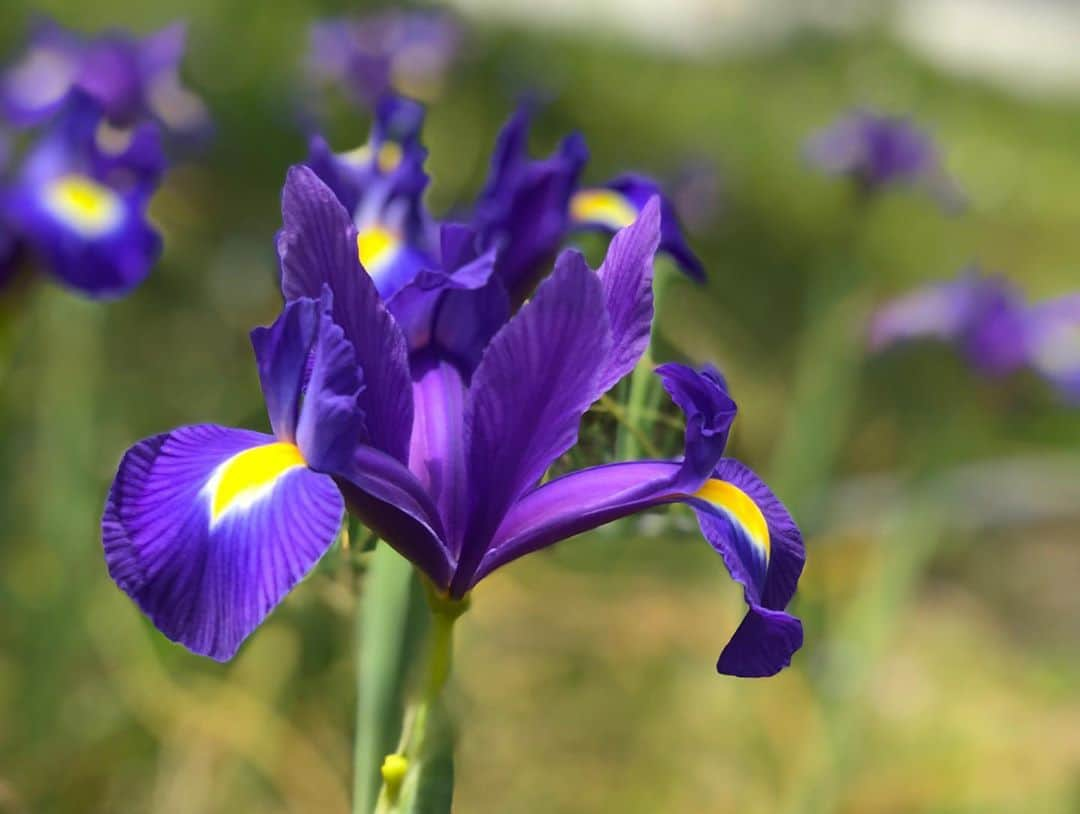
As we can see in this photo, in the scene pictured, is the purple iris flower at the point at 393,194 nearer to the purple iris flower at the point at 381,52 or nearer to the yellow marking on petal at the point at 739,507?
the yellow marking on petal at the point at 739,507

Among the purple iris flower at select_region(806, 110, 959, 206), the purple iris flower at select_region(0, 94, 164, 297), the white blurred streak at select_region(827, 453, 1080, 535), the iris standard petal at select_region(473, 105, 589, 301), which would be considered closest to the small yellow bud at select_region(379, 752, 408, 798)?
the iris standard petal at select_region(473, 105, 589, 301)

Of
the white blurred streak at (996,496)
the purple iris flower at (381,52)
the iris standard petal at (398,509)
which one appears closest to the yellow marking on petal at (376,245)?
the iris standard petal at (398,509)

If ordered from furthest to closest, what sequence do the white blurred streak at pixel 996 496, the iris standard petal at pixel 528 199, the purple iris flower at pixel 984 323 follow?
the white blurred streak at pixel 996 496, the purple iris flower at pixel 984 323, the iris standard petal at pixel 528 199

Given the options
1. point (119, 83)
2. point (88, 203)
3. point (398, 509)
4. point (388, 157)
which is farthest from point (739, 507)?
point (119, 83)

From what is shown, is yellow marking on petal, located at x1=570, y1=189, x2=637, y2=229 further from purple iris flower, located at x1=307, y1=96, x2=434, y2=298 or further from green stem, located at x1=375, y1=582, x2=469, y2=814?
green stem, located at x1=375, y1=582, x2=469, y2=814

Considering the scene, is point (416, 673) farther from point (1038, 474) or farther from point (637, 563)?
point (1038, 474)

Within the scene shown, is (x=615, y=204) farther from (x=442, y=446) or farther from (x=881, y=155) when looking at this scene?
(x=881, y=155)
